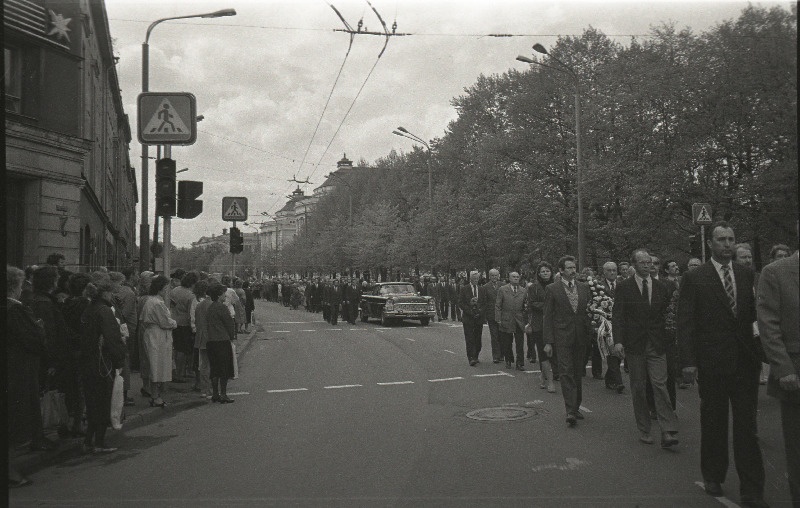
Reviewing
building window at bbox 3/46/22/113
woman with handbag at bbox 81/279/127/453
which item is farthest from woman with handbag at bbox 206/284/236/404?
building window at bbox 3/46/22/113

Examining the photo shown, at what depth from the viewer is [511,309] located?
45.4 feet

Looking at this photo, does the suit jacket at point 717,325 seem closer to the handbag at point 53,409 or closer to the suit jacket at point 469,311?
the handbag at point 53,409

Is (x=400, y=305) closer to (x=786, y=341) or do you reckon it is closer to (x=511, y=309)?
(x=511, y=309)

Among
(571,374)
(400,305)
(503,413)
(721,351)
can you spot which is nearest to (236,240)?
(400,305)

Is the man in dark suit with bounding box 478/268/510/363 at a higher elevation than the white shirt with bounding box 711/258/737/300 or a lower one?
lower

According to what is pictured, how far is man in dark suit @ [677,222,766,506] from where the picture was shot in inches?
218

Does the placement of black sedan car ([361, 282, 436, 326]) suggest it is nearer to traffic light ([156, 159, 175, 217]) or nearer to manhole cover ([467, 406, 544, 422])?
traffic light ([156, 159, 175, 217])

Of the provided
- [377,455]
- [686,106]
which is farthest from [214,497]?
[686,106]

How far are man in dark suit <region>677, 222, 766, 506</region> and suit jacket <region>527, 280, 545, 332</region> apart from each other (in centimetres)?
628

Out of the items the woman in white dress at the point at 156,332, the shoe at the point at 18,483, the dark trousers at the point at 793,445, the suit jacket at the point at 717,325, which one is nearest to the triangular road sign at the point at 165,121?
the woman in white dress at the point at 156,332

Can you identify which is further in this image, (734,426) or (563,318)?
(563,318)

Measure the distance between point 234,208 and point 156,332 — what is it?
32.2 ft

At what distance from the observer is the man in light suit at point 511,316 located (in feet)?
45.0

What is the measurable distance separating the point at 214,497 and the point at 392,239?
50.9 m
